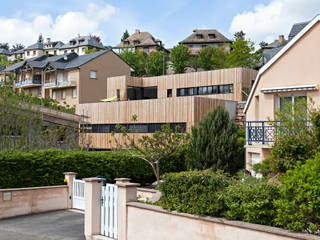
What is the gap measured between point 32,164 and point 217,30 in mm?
75956

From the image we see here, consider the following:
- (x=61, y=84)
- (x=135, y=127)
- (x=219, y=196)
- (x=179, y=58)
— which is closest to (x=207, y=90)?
(x=135, y=127)

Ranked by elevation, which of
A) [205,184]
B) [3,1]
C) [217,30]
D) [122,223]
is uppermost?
[217,30]

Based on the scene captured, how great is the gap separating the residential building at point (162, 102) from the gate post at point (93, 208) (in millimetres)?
11371

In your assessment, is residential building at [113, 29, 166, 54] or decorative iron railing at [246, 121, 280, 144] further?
residential building at [113, 29, 166, 54]

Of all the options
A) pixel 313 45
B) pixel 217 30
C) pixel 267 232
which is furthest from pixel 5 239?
pixel 217 30

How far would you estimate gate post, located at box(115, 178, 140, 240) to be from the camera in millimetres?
10219

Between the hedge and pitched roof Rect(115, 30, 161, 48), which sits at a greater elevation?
pitched roof Rect(115, 30, 161, 48)

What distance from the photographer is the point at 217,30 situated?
8619cm

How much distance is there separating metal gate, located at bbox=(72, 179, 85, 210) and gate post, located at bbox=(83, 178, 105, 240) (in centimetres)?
498

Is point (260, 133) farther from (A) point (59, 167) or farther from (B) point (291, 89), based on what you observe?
(A) point (59, 167)

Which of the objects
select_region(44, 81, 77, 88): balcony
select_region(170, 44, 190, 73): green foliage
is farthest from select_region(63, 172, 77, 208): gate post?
select_region(170, 44, 190, 73): green foliage

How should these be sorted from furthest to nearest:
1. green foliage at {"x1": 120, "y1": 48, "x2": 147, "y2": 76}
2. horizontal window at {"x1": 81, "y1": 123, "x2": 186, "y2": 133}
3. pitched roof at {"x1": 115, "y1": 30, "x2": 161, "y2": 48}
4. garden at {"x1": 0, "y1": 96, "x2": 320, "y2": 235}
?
pitched roof at {"x1": 115, "y1": 30, "x2": 161, "y2": 48} → green foliage at {"x1": 120, "y1": 48, "x2": 147, "y2": 76} → horizontal window at {"x1": 81, "y1": 123, "x2": 186, "y2": 133} → garden at {"x1": 0, "y1": 96, "x2": 320, "y2": 235}

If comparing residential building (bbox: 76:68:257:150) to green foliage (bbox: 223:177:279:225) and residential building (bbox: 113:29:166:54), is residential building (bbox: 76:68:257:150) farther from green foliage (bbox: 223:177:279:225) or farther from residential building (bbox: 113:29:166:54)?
residential building (bbox: 113:29:166:54)

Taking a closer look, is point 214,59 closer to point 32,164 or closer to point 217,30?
point 217,30
